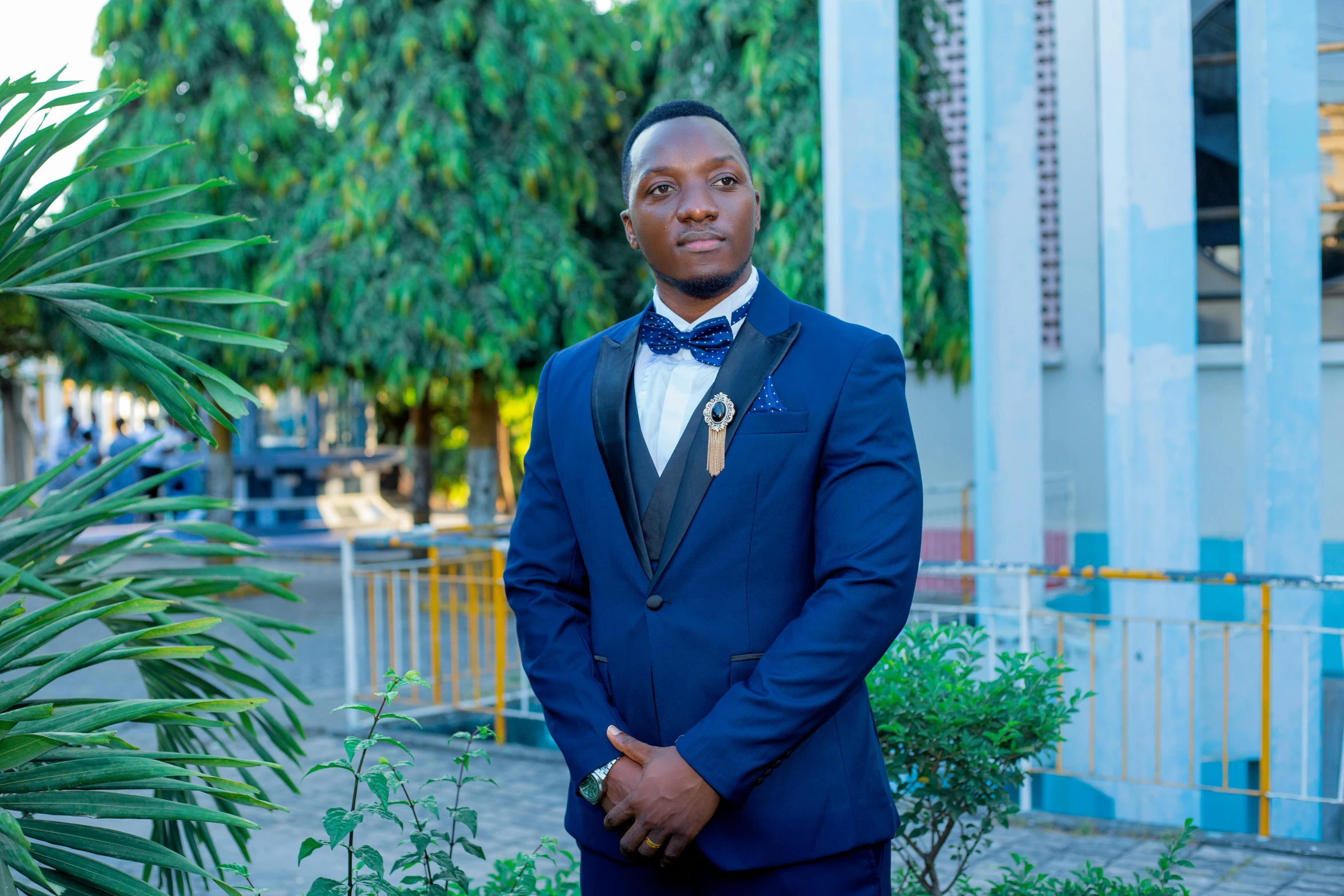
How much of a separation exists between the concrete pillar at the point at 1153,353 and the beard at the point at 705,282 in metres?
4.30

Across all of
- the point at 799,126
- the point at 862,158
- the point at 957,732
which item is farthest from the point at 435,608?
the point at 799,126

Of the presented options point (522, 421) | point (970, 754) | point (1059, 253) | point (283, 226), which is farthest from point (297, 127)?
point (970, 754)

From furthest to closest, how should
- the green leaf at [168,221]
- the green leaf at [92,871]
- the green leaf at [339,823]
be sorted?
1. the green leaf at [168,221]
2. the green leaf at [339,823]
3. the green leaf at [92,871]

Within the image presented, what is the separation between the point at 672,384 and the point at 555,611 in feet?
1.52

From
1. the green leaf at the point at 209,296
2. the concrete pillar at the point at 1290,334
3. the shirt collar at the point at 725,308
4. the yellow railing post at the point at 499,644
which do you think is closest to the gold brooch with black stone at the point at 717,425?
the shirt collar at the point at 725,308

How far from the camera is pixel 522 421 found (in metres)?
24.4

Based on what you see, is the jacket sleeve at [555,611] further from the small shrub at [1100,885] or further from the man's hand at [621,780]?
the small shrub at [1100,885]

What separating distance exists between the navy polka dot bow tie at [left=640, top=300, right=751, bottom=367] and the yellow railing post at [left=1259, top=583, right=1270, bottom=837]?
160 inches

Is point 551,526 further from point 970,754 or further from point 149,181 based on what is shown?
point 149,181

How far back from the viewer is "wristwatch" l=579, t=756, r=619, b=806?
2137 mm

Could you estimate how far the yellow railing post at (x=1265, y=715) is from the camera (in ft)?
18.3

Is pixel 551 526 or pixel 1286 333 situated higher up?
pixel 1286 333

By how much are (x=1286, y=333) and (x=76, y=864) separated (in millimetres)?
6016

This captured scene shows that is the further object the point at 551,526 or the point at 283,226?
the point at 283,226
